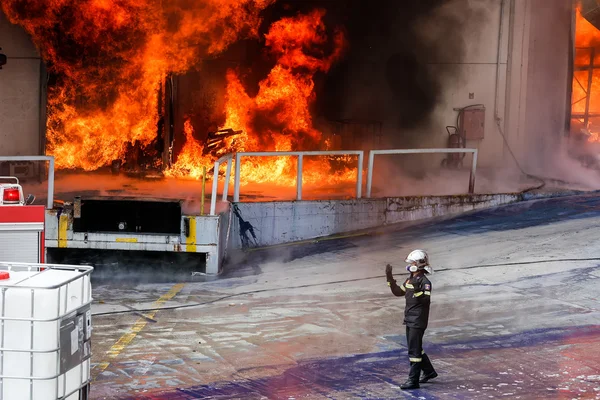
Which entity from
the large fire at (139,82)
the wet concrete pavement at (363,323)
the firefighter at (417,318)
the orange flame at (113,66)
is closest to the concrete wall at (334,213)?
the wet concrete pavement at (363,323)

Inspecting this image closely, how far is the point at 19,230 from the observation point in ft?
29.7

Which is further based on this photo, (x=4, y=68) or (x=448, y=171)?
(x=448, y=171)

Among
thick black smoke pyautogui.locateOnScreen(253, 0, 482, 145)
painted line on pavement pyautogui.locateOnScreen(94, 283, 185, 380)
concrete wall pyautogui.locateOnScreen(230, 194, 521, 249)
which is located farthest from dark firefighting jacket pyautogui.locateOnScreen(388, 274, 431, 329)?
thick black smoke pyautogui.locateOnScreen(253, 0, 482, 145)

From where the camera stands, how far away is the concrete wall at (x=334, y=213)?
13.2 m

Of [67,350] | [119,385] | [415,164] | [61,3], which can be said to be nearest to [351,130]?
[415,164]

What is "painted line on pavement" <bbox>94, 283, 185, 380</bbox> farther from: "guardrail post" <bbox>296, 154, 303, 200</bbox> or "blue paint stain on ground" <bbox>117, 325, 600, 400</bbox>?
"guardrail post" <bbox>296, 154, 303, 200</bbox>

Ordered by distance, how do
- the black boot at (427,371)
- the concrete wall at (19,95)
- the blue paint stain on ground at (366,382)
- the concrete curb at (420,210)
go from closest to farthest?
the blue paint stain on ground at (366,382)
the black boot at (427,371)
the concrete curb at (420,210)
the concrete wall at (19,95)

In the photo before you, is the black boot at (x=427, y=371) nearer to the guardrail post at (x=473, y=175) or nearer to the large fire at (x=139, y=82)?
the guardrail post at (x=473, y=175)

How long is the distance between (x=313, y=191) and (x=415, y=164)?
3767mm

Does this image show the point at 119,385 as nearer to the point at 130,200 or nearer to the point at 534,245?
the point at 130,200

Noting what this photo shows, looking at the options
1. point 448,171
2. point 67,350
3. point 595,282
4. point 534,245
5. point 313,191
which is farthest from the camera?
point 448,171

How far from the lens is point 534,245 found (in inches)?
496

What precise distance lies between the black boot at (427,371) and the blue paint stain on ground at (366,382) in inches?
2.8

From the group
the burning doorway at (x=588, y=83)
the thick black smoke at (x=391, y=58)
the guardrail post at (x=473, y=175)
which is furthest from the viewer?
the burning doorway at (x=588, y=83)
